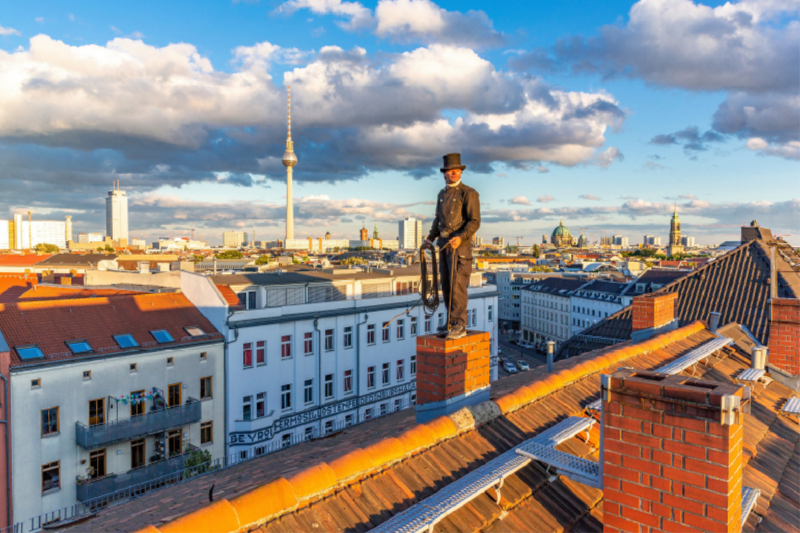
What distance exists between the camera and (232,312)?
26891 mm

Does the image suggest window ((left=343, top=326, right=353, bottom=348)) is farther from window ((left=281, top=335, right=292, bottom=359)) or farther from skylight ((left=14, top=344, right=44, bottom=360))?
skylight ((left=14, top=344, right=44, bottom=360))

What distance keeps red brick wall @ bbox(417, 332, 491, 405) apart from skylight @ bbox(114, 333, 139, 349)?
20.6 m

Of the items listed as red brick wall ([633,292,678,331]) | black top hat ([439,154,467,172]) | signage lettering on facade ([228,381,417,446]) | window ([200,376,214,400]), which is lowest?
signage lettering on facade ([228,381,417,446])

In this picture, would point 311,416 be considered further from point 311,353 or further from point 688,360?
point 688,360

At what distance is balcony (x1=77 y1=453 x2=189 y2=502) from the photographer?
20.9 m

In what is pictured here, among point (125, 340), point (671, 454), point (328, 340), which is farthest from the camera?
point (328, 340)

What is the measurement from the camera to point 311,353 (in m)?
30.5

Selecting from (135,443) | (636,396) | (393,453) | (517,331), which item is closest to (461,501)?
(393,453)

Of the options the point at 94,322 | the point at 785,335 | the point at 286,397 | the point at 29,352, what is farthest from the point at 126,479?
the point at 785,335

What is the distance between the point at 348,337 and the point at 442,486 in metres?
28.0

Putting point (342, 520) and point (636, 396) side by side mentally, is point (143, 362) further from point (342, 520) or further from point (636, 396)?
point (636, 396)

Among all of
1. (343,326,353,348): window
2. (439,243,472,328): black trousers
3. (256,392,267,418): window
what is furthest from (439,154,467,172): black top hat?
(343,326,353,348): window

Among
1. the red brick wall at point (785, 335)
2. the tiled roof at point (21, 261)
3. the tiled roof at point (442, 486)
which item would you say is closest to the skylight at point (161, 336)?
the tiled roof at point (442, 486)

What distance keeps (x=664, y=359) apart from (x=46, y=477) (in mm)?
23570
